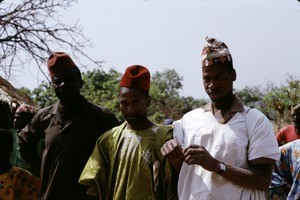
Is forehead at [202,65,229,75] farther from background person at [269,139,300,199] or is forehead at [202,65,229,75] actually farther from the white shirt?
background person at [269,139,300,199]

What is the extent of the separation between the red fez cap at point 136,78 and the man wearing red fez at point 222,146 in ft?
1.78

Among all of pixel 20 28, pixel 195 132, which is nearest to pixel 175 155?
pixel 195 132

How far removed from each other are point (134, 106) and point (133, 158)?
1.14 feet

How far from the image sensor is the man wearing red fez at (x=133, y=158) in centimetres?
341

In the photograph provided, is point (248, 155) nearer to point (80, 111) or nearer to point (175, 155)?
point (175, 155)

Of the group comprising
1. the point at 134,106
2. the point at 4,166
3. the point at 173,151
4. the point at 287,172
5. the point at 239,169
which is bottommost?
the point at 287,172

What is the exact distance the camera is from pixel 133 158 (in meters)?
3.46

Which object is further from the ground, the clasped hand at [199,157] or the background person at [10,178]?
the clasped hand at [199,157]

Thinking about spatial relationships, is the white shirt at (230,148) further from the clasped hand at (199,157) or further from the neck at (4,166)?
the neck at (4,166)

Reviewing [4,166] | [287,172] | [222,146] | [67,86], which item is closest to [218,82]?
[222,146]

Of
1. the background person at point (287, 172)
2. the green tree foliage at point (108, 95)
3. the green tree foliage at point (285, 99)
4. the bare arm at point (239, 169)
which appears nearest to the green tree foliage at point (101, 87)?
the green tree foliage at point (108, 95)

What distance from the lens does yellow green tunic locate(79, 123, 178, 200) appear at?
11.1 feet

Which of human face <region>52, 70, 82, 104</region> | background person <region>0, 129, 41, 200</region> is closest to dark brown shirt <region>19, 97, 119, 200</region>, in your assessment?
human face <region>52, 70, 82, 104</region>

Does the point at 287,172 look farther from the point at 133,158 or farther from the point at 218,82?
the point at 218,82
